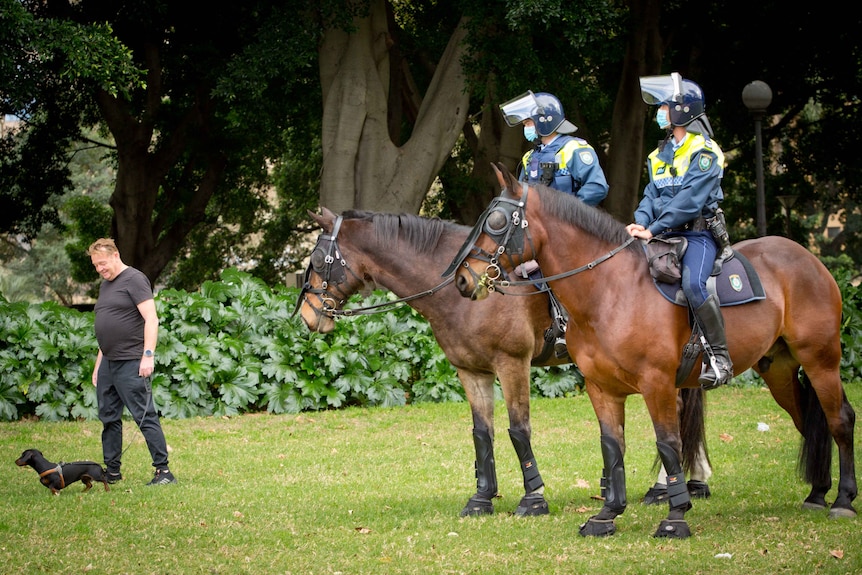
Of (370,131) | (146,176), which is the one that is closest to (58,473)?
(370,131)

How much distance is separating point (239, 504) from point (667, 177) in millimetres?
4523

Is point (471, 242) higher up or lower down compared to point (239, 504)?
higher up

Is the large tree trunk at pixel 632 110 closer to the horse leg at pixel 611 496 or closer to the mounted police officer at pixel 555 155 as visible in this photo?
the mounted police officer at pixel 555 155

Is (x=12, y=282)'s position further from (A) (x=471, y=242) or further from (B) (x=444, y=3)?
(A) (x=471, y=242)

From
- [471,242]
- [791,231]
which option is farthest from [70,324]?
[791,231]

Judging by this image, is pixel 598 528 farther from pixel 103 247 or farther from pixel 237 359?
pixel 237 359

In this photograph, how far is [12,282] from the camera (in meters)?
46.2

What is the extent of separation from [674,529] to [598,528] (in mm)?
524

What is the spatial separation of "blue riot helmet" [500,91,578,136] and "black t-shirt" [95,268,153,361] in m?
3.80

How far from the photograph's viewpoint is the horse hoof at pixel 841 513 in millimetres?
7723

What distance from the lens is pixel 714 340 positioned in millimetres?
7121

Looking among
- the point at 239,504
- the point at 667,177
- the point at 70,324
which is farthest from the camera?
the point at 70,324

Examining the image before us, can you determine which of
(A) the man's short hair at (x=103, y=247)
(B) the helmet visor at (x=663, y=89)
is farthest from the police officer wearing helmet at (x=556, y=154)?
(A) the man's short hair at (x=103, y=247)

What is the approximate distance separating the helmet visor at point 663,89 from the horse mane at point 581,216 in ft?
2.96
